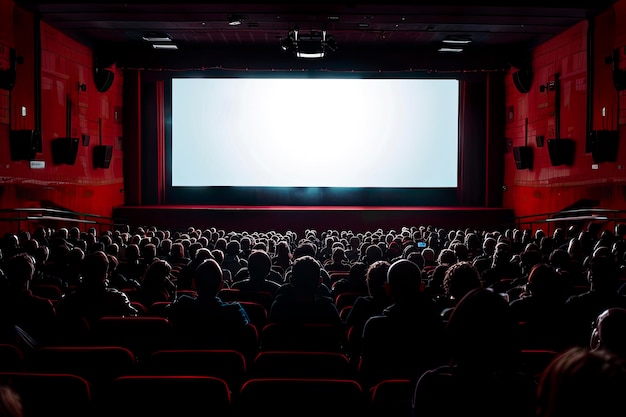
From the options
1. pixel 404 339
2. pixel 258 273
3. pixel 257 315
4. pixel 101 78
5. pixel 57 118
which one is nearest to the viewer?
pixel 404 339

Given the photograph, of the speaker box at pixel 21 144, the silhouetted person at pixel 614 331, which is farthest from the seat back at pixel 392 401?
the speaker box at pixel 21 144

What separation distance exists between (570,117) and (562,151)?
86cm

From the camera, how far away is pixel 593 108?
1273 centimetres

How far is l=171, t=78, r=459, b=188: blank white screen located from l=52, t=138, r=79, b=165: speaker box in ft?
17.3

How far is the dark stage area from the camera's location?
54.0 ft

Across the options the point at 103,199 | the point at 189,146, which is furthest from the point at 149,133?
the point at 103,199

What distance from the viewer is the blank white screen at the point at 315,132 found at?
19.4 m

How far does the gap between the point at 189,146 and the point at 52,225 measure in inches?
257

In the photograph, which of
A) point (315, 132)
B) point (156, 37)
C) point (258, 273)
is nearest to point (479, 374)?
point (258, 273)

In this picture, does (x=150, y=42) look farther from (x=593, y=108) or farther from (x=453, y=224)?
Result: (x=593, y=108)

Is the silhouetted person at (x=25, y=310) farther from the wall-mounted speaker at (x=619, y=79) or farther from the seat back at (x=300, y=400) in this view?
the wall-mounted speaker at (x=619, y=79)

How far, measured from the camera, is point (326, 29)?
49.0 ft

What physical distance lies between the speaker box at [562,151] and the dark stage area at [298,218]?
2614 millimetres

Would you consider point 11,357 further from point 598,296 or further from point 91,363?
point 598,296
